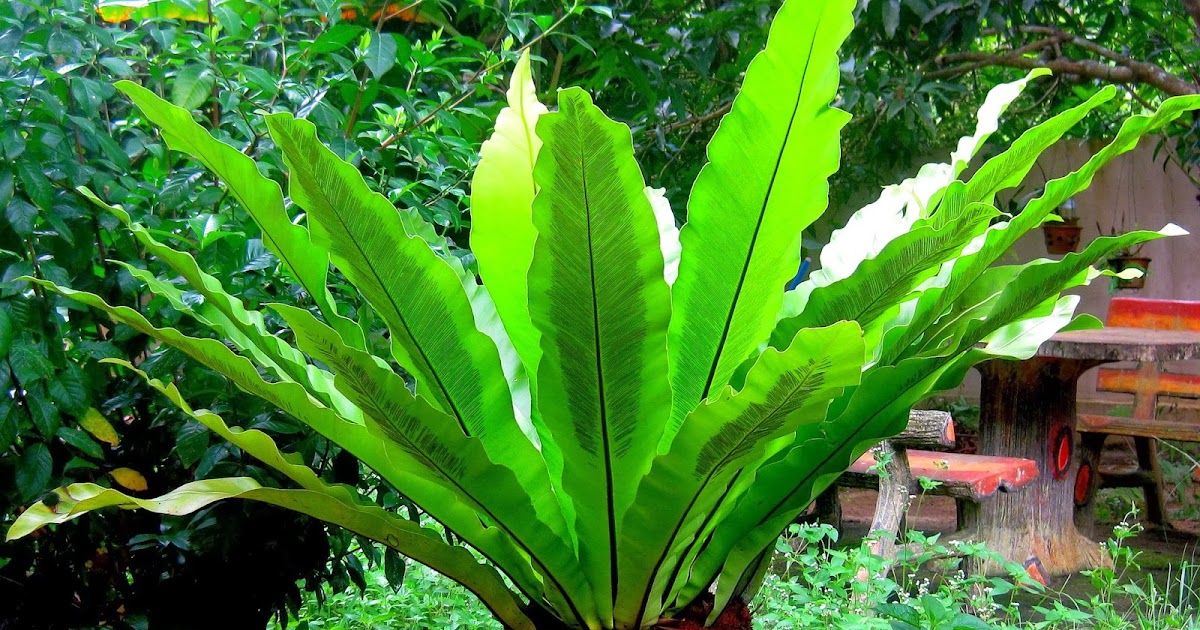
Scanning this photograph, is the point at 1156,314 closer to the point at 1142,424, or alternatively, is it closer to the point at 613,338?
the point at 1142,424

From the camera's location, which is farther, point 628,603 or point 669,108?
point 669,108

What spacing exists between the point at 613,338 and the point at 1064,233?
5937 millimetres

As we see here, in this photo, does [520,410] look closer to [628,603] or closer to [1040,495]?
[628,603]

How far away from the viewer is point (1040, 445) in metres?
3.42

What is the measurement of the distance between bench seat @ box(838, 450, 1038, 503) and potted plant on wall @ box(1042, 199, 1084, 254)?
3.34m

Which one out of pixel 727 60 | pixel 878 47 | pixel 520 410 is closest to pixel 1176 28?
pixel 878 47

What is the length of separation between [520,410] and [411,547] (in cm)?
17

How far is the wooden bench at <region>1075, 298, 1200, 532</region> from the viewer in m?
3.85

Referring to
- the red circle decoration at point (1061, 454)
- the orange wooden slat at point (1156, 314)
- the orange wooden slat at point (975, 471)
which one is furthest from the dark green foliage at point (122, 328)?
the orange wooden slat at point (1156, 314)

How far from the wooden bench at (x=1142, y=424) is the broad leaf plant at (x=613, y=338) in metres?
3.37

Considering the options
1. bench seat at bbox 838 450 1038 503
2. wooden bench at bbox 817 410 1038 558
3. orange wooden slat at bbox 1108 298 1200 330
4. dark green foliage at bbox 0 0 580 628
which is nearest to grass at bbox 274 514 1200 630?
wooden bench at bbox 817 410 1038 558

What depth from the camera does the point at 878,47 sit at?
3.45 metres

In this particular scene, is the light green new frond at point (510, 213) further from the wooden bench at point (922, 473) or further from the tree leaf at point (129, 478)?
the wooden bench at point (922, 473)

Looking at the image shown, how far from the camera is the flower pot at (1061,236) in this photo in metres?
5.93
